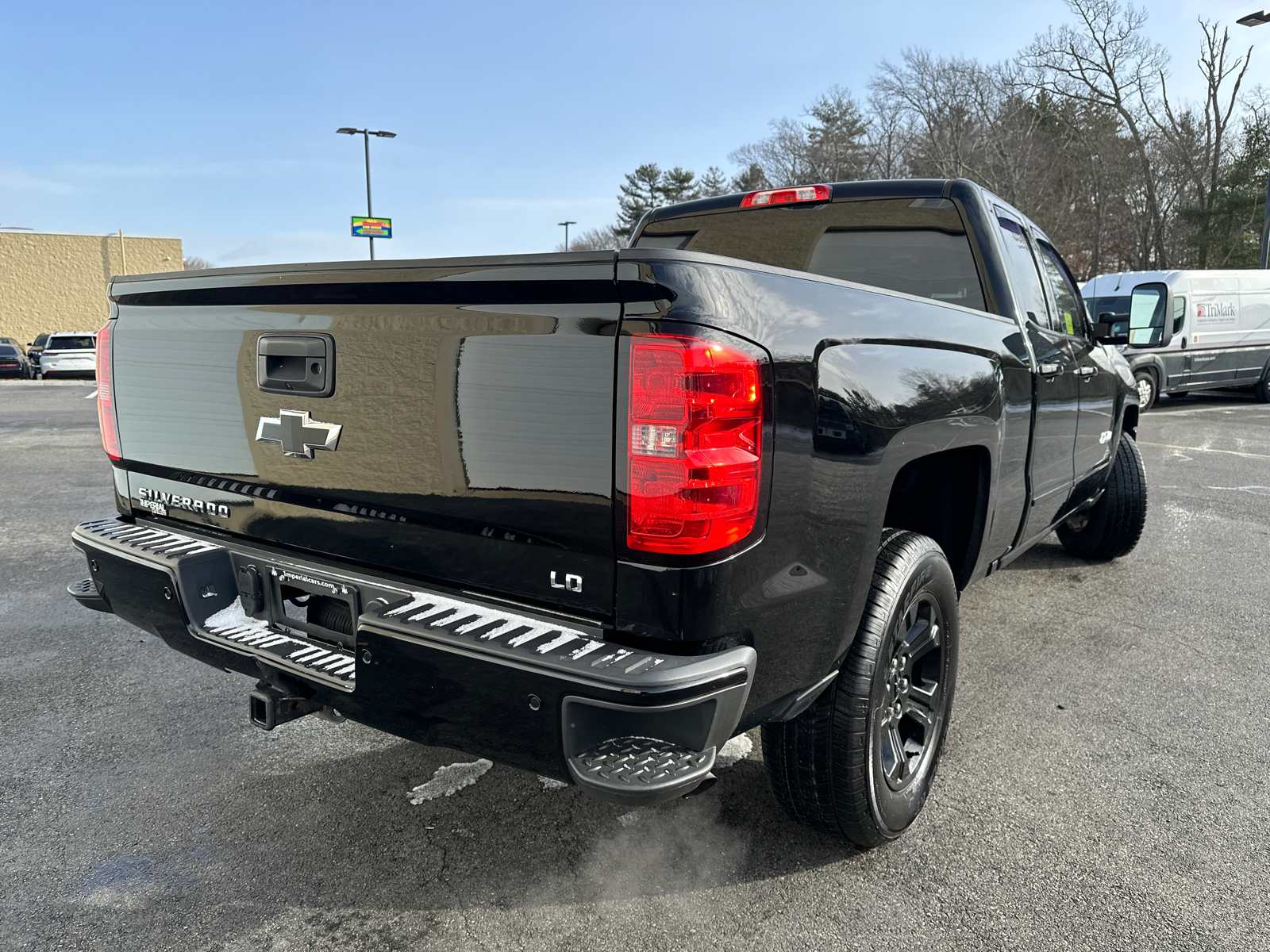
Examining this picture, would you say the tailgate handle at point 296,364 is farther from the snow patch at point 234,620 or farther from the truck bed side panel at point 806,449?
the truck bed side panel at point 806,449

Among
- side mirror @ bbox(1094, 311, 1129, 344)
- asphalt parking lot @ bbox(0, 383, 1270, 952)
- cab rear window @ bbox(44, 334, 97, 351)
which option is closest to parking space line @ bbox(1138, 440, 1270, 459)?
side mirror @ bbox(1094, 311, 1129, 344)

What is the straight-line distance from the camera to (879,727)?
2352 millimetres

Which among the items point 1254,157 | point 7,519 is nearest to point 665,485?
point 7,519

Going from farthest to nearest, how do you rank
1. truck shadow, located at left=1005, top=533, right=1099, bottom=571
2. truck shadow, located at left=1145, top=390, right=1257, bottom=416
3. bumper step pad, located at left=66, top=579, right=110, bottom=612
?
truck shadow, located at left=1145, top=390, right=1257, bottom=416, truck shadow, located at left=1005, top=533, right=1099, bottom=571, bumper step pad, located at left=66, top=579, right=110, bottom=612

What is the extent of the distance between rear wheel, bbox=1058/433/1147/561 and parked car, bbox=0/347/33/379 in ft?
111

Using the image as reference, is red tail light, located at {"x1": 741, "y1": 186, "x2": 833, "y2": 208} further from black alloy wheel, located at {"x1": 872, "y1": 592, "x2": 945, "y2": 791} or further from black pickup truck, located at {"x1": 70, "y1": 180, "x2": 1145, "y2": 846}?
black alloy wheel, located at {"x1": 872, "y1": 592, "x2": 945, "y2": 791}

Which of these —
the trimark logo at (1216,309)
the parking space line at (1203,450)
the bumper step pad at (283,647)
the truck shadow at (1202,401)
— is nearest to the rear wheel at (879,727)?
the bumper step pad at (283,647)

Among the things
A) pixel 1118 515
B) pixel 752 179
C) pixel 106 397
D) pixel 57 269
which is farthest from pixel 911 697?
pixel 57 269

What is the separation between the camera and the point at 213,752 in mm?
3047

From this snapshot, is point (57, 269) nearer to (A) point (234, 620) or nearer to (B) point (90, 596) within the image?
(B) point (90, 596)

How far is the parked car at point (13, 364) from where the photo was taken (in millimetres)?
29453

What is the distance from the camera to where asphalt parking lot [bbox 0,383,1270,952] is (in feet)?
7.15

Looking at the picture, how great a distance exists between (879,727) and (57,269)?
186 ft

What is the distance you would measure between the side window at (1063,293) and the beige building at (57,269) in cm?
5143
